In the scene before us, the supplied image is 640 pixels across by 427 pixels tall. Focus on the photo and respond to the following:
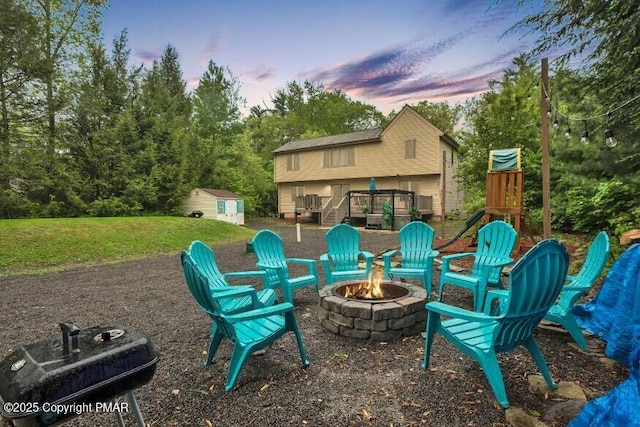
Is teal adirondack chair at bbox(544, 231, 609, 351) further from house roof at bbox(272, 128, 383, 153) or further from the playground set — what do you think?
house roof at bbox(272, 128, 383, 153)

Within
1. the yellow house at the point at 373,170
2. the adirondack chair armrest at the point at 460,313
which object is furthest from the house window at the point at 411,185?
the adirondack chair armrest at the point at 460,313

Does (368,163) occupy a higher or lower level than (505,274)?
higher

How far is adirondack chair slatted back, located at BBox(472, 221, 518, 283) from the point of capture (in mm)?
4289

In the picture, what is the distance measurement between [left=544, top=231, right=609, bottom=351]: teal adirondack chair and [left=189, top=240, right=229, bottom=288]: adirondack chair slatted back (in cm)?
329

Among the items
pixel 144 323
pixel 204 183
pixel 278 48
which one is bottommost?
pixel 144 323

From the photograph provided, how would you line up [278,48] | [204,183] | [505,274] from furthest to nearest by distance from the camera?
[204,183]
[278,48]
[505,274]

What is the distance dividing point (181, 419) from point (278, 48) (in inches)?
443

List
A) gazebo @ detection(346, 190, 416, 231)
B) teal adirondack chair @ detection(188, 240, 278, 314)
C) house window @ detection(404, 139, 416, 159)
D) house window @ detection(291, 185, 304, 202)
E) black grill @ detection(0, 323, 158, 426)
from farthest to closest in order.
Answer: house window @ detection(291, 185, 304, 202), house window @ detection(404, 139, 416, 159), gazebo @ detection(346, 190, 416, 231), teal adirondack chair @ detection(188, 240, 278, 314), black grill @ detection(0, 323, 158, 426)

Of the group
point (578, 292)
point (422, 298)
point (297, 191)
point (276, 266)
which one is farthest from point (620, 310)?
point (297, 191)

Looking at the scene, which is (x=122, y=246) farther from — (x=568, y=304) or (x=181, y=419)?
(x=568, y=304)

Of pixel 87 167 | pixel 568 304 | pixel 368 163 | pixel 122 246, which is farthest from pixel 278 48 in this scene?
pixel 87 167

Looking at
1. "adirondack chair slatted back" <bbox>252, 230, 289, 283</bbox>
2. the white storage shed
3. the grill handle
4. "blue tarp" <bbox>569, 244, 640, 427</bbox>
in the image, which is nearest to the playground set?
"blue tarp" <bbox>569, 244, 640, 427</bbox>

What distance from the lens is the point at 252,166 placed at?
2425 centimetres

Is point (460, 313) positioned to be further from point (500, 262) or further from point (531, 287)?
point (500, 262)
